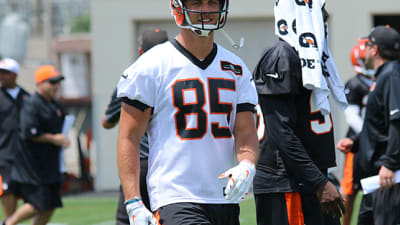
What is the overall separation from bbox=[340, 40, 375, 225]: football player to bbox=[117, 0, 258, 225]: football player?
419cm

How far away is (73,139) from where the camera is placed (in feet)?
75.4

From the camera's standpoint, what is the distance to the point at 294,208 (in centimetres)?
467

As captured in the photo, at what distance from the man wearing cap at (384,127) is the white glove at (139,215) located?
2545 mm

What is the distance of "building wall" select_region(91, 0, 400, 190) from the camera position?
1655 cm

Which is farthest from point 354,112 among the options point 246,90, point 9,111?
point 9,111

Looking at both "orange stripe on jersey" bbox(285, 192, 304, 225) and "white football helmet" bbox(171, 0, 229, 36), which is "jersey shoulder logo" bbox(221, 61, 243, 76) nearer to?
"white football helmet" bbox(171, 0, 229, 36)

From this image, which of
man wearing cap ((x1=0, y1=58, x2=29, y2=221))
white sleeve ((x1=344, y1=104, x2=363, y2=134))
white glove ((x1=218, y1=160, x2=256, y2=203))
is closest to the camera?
white glove ((x1=218, y1=160, x2=256, y2=203))

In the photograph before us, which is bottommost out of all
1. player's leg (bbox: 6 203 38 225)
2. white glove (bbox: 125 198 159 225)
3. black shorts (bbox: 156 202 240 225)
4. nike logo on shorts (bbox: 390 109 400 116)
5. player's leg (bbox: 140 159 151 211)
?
player's leg (bbox: 6 203 38 225)

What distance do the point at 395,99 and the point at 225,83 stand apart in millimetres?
2084

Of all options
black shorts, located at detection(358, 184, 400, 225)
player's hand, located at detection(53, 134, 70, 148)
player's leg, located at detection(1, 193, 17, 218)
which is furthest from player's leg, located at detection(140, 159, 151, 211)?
player's leg, located at detection(1, 193, 17, 218)

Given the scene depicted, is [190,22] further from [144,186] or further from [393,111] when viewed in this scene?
[393,111]

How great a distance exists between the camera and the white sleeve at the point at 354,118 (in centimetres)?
802

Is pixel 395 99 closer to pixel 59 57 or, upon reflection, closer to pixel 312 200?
pixel 312 200

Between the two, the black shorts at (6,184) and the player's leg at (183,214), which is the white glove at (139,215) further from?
the black shorts at (6,184)
